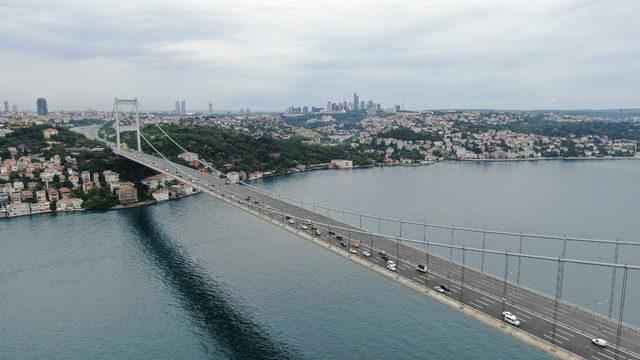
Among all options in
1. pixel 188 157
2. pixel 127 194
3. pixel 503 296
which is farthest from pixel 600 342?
pixel 188 157

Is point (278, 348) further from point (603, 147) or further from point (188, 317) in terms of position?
point (603, 147)

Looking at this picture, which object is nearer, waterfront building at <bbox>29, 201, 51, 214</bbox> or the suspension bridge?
the suspension bridge

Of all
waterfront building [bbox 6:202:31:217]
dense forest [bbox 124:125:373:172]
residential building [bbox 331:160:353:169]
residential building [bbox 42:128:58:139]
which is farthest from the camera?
residential building [bbox 331:160:353:169]

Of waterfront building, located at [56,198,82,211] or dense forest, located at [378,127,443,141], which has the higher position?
dense forest, located at [378,127,443,141]

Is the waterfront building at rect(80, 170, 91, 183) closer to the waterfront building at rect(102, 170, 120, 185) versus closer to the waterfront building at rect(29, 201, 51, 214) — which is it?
the waterfront building at rect(102, 170, 120, 185)

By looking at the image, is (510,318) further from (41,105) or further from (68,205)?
(41,105)

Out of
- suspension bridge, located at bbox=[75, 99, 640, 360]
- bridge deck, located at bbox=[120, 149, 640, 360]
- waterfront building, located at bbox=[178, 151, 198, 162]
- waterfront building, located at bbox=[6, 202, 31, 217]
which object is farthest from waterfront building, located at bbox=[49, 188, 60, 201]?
bridge deck, located at bbox=[120, 149, 640, 360]

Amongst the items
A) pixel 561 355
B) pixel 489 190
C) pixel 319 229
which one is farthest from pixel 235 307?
pixel 489 190

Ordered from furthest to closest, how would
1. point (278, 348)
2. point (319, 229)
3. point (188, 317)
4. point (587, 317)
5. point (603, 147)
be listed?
1. point (603, 147)
2. point (319, 229)
3. point (188, 317)
4. point (278, 348)
5. point (587, 317)
